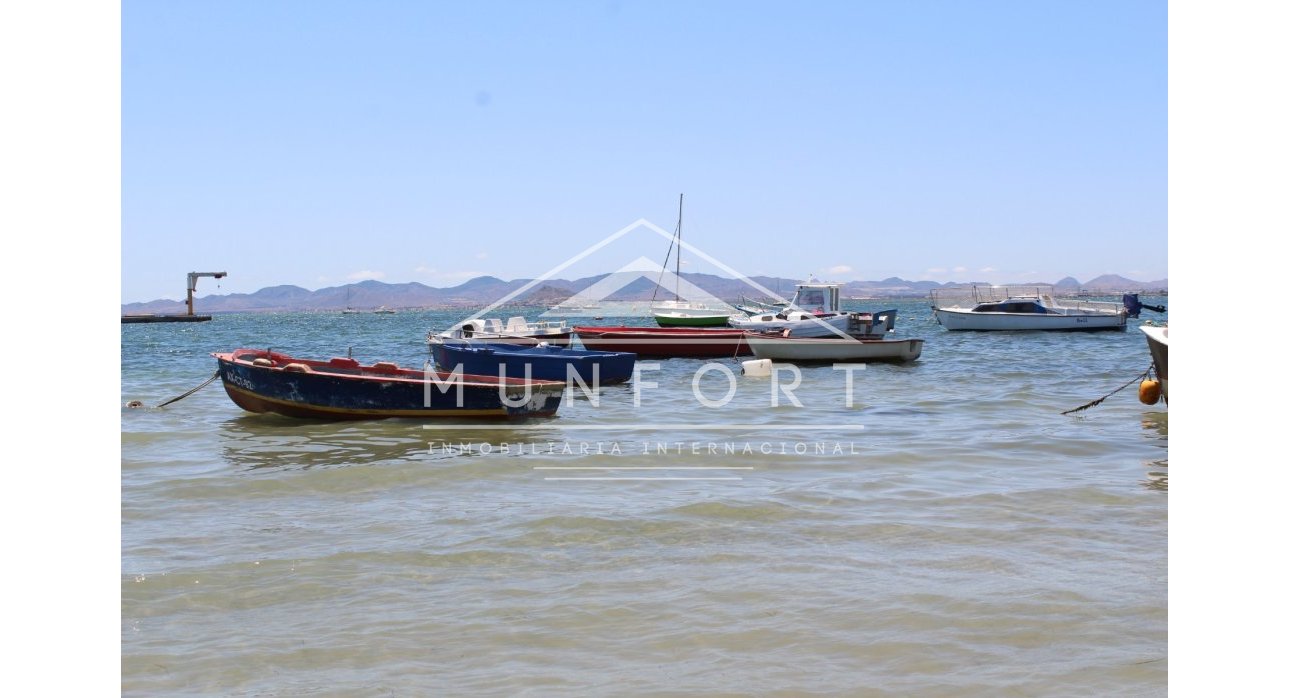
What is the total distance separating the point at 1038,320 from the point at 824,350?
76.4ft

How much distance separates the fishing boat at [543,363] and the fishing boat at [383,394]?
5.00 meters

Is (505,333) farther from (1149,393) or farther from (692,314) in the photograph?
(692,314)

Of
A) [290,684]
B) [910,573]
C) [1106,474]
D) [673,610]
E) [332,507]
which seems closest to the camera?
[290,684]

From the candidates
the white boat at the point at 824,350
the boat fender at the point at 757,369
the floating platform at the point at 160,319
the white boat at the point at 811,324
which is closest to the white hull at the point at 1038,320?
the white boat at the point at 811,324

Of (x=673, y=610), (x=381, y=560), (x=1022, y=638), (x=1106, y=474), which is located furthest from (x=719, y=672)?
(x=1106, y=474)

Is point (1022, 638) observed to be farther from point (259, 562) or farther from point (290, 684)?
point (259, 562)

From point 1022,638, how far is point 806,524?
2.90 metres

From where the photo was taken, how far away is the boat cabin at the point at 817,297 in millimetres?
45775

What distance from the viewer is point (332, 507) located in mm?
9344

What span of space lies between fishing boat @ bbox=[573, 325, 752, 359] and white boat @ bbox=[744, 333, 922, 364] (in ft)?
4.22

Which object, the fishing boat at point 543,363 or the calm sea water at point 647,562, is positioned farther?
the fishing boat at point 543,363

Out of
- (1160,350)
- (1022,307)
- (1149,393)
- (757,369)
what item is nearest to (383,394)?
(1149,393)

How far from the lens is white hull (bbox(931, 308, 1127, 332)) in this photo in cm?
4625

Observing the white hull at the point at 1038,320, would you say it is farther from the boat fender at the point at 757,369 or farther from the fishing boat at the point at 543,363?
the fishing boat at the point at 543,363
